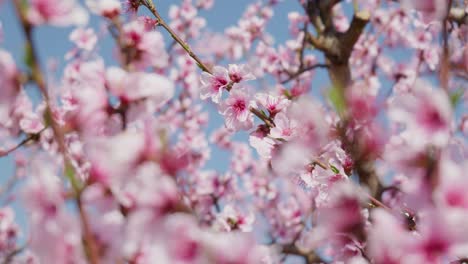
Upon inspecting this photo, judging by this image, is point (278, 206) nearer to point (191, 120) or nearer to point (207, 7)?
point (191, 120)

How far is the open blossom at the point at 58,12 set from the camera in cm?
92

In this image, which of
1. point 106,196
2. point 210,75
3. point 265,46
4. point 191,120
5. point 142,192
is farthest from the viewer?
point 191,120

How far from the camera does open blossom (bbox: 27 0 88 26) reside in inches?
36.2

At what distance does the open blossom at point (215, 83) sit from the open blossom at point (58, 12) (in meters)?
0.95

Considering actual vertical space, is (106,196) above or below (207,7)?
below

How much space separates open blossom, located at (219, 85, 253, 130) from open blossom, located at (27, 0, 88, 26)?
3.11ft

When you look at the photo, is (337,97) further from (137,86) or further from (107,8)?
(107,8)

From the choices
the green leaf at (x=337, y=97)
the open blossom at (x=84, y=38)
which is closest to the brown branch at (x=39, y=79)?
the green leaf at (x=337, y=97)

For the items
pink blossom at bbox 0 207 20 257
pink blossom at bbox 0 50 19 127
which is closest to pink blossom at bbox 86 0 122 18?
pink blossom at bbox 0 50 19 127

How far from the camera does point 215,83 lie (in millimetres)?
1986

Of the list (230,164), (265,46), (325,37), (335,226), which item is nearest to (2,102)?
(335,226)

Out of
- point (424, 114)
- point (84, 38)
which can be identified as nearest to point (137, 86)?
point (424, 114)

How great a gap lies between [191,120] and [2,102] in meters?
6.33

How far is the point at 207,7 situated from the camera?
295 inches
